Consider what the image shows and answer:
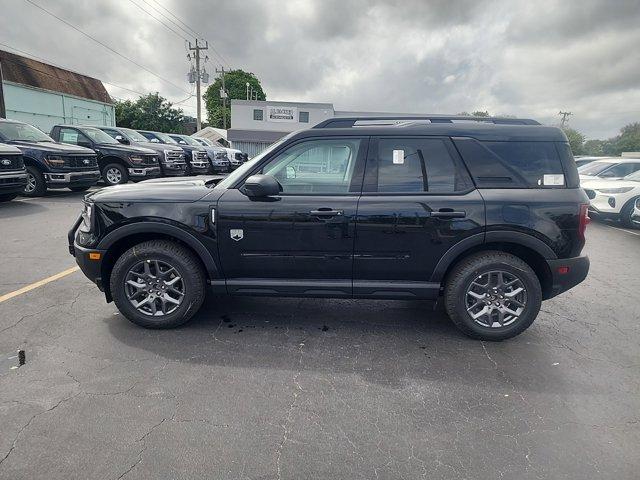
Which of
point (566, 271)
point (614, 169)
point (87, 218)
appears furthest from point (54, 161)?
point (614, 169)

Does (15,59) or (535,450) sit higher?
(15,59)

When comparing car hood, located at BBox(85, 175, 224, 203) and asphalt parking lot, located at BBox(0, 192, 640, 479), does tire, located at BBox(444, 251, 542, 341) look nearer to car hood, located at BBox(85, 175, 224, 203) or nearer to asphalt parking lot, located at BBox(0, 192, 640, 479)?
asphalt parking lot, located at BBox(0, 192, 640, 479)

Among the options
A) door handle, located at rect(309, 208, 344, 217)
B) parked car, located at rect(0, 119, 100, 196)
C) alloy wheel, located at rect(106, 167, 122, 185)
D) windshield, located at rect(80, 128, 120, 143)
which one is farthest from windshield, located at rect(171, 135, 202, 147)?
door handle, located at rect(309, 208, 344, 217)

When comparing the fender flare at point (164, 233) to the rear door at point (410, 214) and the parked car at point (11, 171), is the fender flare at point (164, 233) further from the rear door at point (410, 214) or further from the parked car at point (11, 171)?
the parked car at point (11, 171)

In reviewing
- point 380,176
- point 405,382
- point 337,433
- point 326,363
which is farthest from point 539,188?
point 337,433

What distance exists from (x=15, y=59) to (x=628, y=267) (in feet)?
128

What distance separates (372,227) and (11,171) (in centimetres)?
896

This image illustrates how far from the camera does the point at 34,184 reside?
9953 mm

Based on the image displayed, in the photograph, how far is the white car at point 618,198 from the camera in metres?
9.18

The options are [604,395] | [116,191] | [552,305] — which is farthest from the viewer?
[552,305]

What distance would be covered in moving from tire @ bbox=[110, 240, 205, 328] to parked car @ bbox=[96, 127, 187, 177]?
1041 centimetres

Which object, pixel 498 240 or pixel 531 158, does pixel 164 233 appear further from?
pixel 531 158

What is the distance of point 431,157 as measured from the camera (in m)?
3.38

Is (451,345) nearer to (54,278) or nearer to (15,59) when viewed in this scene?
(54,278)
